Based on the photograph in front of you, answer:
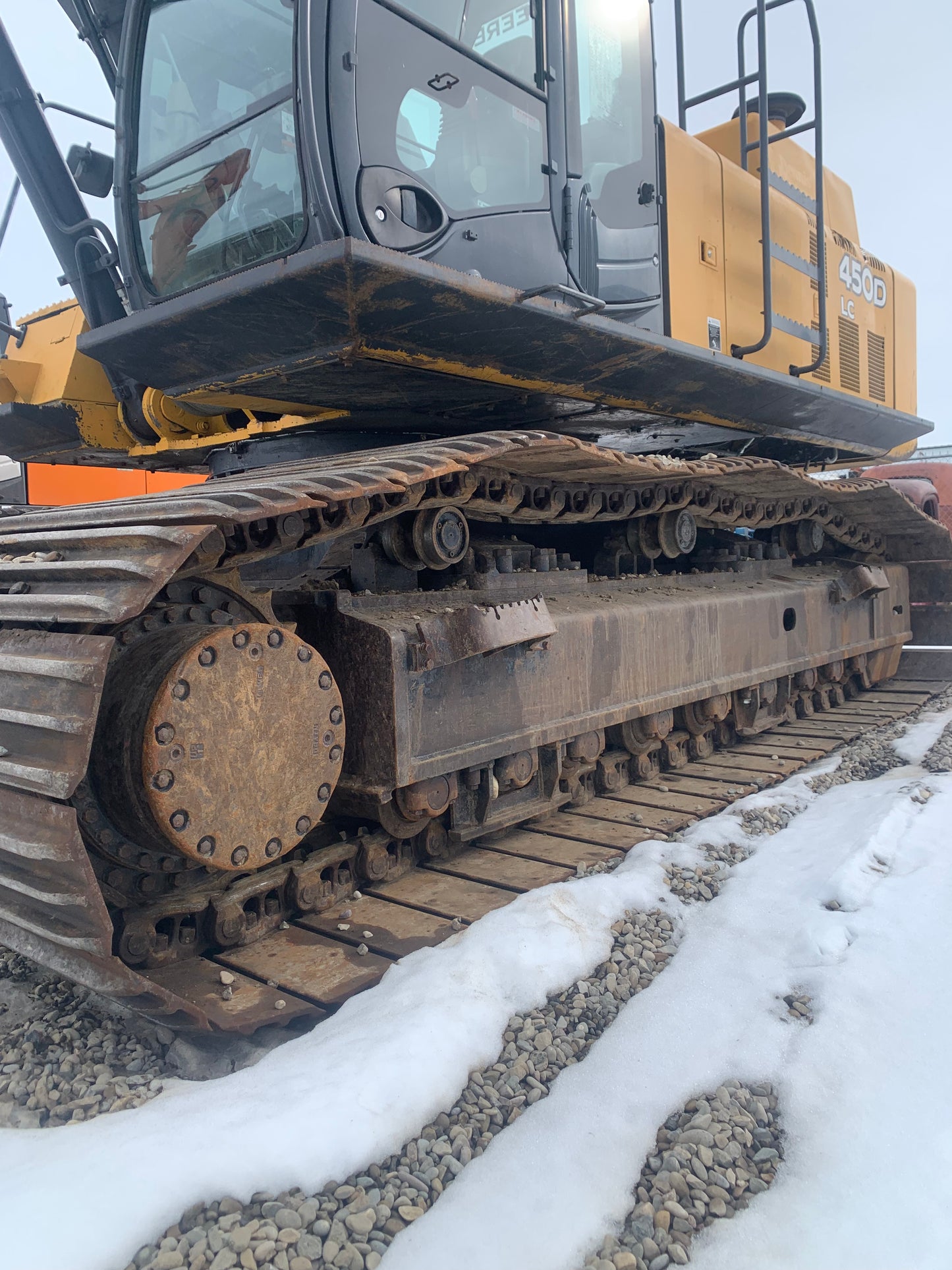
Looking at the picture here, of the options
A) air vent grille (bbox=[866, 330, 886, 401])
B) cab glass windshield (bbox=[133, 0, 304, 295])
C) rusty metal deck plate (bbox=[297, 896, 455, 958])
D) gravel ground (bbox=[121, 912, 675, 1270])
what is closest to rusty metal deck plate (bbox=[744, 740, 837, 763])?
air vent grille (bbox=[866, 330, 886, 401])

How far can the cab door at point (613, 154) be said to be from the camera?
334 cm

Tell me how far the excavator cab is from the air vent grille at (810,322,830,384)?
6.69ft

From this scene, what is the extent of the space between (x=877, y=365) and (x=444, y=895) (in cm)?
506

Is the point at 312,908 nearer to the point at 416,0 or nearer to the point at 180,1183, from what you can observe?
the point at 180,1183

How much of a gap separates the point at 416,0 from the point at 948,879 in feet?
9.98

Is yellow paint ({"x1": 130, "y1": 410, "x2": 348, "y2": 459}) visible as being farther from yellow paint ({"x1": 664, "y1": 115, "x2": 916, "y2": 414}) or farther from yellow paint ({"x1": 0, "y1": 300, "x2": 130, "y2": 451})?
yellow paint ({"x1": 664, "y1": 115, "x2": 916, "y2": 414})

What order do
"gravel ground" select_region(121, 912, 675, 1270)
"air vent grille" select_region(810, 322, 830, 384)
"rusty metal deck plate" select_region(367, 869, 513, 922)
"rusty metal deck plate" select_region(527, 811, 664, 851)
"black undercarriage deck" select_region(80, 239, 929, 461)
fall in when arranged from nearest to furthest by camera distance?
1. "gravel ground" select_region(121, 912, 675, 1270)
2. "black undercarriage deck" select_region(80, 239, 929, 461)
3. "rusty metal deck plate" select_region(367, 869, 513, 922)
4. "rusty metal deck plate" select_region(527, 811, 664, 851)
5. "air vent grille" select_region(810, 322, 830, 384)

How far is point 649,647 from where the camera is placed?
4.09m

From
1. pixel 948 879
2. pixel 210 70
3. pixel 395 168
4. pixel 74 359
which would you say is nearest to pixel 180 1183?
pixel 948 879

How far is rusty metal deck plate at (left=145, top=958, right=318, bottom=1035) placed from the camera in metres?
2.21

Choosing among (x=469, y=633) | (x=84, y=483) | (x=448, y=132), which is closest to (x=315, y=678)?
(x=469, y=633)

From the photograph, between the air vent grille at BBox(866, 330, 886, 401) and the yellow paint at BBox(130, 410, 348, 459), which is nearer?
the yellow paint at BBox(130, 410, 348, 459)

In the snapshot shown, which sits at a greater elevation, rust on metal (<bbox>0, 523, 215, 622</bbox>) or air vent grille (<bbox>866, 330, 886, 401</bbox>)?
air vent grille (<bbox>866, 330, 886, 401</bbox>)

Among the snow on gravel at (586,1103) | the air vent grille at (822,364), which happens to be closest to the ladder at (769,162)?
the air vent grille at (822,364)
